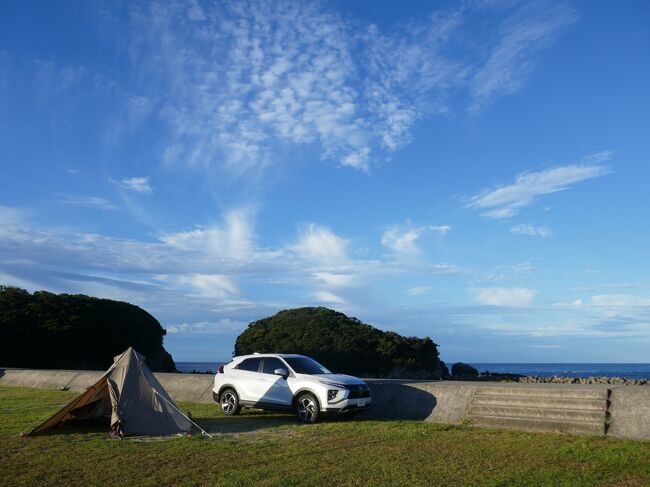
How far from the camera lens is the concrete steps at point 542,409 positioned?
39.0ft

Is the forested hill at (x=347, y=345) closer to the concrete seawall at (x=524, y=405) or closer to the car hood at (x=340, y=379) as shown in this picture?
the concrete seawall at (x=524, y=405)

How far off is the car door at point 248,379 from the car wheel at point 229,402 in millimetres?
211

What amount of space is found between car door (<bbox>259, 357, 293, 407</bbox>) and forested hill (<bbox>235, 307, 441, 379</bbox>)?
31095mm

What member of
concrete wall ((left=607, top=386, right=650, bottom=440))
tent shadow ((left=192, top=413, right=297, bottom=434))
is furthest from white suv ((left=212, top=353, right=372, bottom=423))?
concrete wall ((left=607, top=386, right=650, bottom=440))

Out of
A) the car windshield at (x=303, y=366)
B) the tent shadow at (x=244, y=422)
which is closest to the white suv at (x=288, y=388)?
the car windshield at (x=303, y=366)

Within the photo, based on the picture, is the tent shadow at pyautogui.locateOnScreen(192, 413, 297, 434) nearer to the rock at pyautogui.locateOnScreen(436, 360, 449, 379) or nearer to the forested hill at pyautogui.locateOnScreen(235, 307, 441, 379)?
the forested hill at pyautogui.locateOnScreen(235, 307, 441, 379)

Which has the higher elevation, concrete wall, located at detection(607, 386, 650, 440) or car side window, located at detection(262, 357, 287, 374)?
car side window, located at detection(262, 357, 287, 374)

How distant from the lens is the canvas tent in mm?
12133

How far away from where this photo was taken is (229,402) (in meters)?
15.6

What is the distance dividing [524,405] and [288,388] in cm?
562

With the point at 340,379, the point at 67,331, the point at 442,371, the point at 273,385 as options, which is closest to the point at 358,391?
the point at 340,379

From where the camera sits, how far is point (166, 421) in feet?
40.7

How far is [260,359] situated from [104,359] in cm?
3359

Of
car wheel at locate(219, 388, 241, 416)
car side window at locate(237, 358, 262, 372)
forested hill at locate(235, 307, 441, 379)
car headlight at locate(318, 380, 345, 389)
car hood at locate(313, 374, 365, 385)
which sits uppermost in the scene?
forested hill at locate(235, 307, 441, 379)
